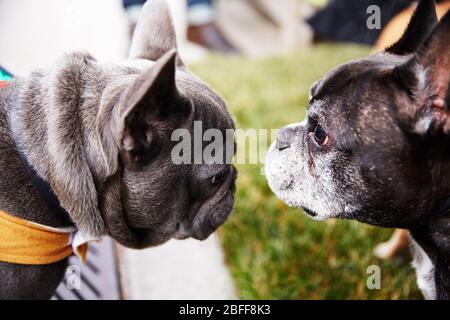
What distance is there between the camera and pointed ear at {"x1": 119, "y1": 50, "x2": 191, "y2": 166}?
2.15m

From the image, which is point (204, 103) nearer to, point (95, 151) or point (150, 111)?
point (150, 111)

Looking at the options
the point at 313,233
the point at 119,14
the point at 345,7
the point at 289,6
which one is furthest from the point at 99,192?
the point at 289,6

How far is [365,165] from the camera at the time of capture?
2520 millimetres

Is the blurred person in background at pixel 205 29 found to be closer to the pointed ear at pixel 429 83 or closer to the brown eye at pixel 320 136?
the brown eye at pixel 320 136

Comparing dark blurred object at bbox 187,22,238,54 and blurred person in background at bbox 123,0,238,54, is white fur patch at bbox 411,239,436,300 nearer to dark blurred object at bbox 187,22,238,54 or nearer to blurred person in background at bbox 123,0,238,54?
blurred person in background at bbox 123,0,238,54

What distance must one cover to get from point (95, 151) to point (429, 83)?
149 cm

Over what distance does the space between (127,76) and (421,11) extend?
145 centimetres

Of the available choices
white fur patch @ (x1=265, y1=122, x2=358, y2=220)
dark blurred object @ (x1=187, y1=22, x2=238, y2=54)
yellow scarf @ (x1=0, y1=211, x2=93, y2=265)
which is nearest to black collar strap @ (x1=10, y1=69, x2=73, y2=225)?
yellow scarf @ (x1=0, y1=211, x2=93, y2=265)

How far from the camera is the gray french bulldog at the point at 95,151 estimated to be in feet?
8.05

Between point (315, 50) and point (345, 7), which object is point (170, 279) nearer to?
point (345, 7)

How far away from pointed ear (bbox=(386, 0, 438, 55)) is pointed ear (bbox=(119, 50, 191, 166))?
1162 mm

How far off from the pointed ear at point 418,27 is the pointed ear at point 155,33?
1197mm

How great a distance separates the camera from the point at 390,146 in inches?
96.3

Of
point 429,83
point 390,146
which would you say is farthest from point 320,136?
point 429,83
